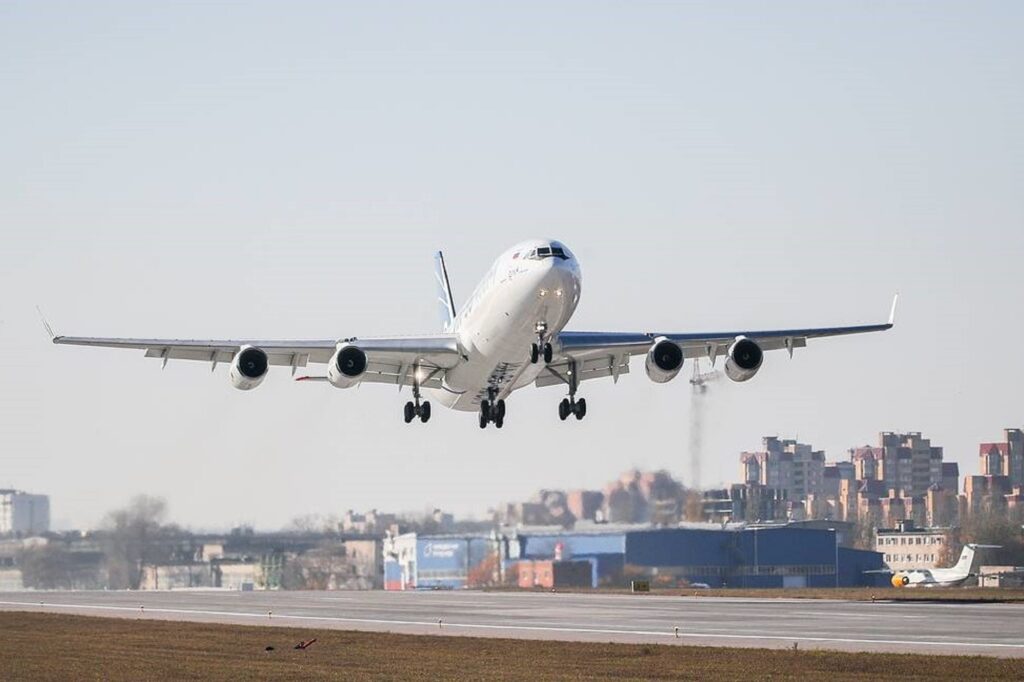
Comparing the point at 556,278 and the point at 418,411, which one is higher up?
the point at 556,278

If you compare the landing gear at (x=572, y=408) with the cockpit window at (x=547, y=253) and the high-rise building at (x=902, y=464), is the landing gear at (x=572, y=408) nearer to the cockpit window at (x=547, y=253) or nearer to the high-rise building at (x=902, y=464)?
the cockpit window at (x=547, y=253)

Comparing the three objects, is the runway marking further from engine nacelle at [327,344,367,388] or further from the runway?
engine nacelle at [327,344,367,388]

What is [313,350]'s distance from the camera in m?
59.1

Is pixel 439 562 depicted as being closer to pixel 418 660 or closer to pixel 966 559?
pixel 966 559

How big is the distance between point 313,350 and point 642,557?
4831 centimetres

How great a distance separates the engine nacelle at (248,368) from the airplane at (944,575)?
195 ft

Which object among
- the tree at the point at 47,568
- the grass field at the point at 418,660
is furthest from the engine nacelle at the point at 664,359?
the tree at the point at 47,568

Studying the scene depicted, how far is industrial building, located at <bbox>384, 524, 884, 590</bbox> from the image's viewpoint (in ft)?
338

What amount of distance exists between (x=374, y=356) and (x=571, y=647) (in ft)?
43.6

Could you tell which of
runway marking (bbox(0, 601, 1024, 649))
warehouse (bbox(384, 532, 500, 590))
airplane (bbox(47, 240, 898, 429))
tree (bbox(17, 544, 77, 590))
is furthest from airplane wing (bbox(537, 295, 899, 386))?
tree (bbox(17, 544, 77, 590))

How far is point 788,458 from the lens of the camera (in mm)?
162250

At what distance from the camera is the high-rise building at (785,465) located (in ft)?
484

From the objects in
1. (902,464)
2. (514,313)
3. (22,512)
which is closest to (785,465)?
(902,464)

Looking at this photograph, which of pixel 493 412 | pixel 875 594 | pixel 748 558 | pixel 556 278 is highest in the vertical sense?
pixel 556 278
